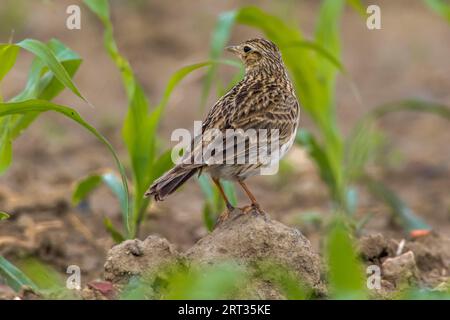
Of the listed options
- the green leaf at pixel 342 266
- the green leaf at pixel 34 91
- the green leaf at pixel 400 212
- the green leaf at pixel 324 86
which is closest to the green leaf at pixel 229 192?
the green leaf at pixel 34 91

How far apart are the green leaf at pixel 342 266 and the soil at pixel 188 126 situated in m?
1.80

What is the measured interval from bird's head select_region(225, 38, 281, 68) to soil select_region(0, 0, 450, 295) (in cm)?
128

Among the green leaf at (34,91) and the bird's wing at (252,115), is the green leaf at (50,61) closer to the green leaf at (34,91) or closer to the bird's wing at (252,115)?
the green leaf at (34,91)

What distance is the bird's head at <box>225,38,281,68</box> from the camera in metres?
6.59

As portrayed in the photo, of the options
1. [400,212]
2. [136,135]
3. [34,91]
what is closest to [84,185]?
[136,135]

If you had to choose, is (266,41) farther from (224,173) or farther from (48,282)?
(48,282)

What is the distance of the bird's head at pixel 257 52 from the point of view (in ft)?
21.6

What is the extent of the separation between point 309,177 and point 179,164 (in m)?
4.73

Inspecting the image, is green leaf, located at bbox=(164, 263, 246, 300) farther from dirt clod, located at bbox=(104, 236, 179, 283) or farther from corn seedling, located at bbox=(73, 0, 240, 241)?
corn seedling, located at bbox=(73, 0, 240, 241)

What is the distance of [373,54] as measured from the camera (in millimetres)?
12953

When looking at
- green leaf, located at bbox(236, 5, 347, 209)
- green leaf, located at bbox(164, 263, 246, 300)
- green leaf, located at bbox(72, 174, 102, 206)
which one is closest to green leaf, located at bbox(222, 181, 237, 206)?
green leaf, located at bbox(72, 174, 102, 206)
